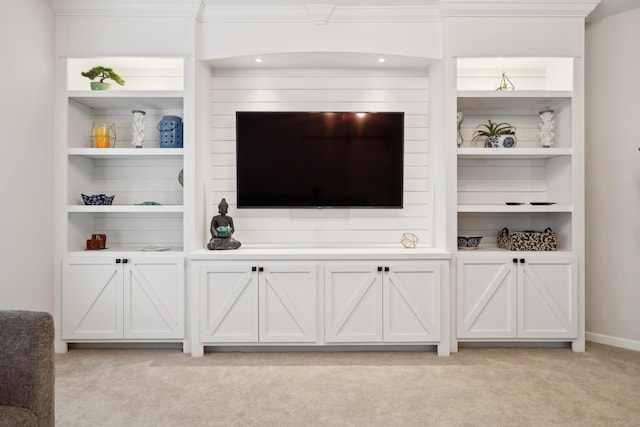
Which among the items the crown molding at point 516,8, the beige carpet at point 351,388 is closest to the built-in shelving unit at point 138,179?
the beige carpet at point 351,388

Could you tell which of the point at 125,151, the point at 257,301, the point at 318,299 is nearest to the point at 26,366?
the point at 257,301

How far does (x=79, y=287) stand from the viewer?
3.12 metres

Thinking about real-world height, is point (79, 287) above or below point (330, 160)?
below

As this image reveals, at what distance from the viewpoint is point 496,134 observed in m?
3.35

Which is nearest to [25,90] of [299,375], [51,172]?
[51,172]

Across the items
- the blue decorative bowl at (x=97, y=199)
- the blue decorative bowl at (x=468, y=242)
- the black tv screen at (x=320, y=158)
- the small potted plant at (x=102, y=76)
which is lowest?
the blue decorative bowl at (x=468, y=242)

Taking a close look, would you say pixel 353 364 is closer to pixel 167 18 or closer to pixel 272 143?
pixel 272 143

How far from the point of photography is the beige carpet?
2166 mm

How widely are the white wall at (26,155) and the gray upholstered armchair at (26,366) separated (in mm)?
1542

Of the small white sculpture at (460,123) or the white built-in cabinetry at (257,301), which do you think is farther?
the small white sculpture at (460,123)

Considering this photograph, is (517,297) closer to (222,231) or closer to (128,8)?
(222,231)

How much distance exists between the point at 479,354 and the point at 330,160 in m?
1.93

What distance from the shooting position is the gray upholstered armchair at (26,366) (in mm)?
1396

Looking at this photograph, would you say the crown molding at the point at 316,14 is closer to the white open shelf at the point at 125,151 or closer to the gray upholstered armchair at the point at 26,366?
the white open shelf at the point at 125,151
